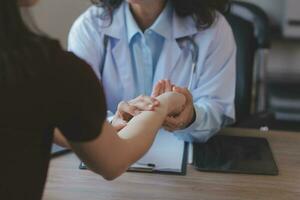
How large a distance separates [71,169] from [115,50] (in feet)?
1.70

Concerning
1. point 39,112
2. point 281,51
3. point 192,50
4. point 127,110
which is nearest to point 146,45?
point 192,50

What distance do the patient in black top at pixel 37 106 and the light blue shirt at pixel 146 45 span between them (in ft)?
2.87

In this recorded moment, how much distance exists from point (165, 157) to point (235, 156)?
19cm

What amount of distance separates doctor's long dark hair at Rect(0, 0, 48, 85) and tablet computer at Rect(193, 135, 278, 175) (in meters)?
0.72

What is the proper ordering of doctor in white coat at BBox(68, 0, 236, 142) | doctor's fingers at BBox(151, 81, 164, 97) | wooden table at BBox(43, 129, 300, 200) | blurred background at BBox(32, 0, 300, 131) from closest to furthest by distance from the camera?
wooden table at BBox(43, 129, 300, 200)
doctor's fingers at BBox(151, 81, 164, 97)
doctor in white coat at BBox(68, 0, 236, 142)
blurred background at BBox(32, 0, 300, 131)

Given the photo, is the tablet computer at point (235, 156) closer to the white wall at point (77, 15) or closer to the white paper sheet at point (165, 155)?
the white paper sheet at point (165, 155)

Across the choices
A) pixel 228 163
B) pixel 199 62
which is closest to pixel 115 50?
pixel 199 62

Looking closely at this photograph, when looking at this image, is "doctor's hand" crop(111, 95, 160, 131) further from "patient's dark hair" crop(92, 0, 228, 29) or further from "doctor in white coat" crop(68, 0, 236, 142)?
"patient's dark hair" crop(92, 0, 228, 29)

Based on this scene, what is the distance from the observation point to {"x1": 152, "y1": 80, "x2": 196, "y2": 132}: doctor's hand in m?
1.50

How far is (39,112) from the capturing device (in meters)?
0.81

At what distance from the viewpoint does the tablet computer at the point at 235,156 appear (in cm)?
139

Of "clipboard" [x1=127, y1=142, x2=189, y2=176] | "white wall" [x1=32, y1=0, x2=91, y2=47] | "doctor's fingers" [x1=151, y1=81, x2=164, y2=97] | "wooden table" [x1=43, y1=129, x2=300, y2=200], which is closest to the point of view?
"wooden table" [x1=43, y1=129, x2=300, y2=200]

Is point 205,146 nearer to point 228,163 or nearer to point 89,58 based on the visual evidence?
point 228,163

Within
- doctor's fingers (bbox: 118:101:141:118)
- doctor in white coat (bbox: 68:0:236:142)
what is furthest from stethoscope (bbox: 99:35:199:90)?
doctor's fingers (bbox: 118:101:141:118)
